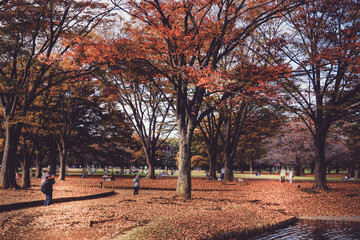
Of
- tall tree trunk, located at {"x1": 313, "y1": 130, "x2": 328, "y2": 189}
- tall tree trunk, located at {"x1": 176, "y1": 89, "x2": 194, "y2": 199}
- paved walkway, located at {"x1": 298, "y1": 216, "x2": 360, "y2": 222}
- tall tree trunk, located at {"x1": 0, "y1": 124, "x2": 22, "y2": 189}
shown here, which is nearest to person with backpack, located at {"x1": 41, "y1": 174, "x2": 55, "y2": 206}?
tall tree trunk, located at {"x1": 176, "y1": 89, "x2": 194, "y2": 199}

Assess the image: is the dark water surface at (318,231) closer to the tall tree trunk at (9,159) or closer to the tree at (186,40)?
the tree at (186,40)

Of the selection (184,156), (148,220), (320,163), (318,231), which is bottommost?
(318,231)

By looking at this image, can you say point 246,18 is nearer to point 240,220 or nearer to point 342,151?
point 240,220

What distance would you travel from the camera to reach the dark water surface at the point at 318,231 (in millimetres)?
8621

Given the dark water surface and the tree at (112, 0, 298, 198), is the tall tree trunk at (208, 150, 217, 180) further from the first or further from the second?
the dark water surface

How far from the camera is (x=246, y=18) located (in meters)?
16.8

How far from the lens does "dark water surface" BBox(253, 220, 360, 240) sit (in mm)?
8621

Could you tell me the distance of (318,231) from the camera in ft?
30.7

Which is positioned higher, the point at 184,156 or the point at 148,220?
the point at 184,156

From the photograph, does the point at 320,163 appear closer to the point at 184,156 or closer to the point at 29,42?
the point at 184,156

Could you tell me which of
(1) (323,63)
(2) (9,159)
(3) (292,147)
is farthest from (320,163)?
(3) (292,147)

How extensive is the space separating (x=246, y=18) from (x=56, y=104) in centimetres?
1975

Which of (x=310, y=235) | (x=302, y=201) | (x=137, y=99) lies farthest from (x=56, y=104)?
(x=310, y=235)

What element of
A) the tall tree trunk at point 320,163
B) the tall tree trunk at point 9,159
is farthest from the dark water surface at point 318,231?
the tall tree trunk at point 9,159
